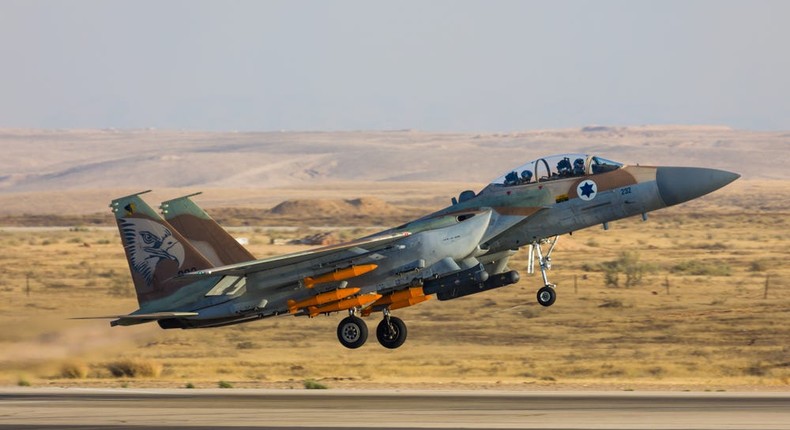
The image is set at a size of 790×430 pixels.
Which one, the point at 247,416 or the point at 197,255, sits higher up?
the point at 197,255

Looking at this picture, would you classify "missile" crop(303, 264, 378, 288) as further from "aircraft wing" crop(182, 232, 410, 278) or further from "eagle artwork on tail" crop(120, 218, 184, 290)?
"eagle artwork on tail" crop(120, 218, 184, 290)

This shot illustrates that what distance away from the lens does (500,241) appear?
104 ft

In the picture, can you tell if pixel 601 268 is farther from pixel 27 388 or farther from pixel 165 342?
pixel 27 388

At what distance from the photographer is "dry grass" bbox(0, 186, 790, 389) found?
123 ft

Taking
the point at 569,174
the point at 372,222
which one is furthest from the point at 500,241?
the point at 372,222

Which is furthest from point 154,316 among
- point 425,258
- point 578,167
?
point 578,167

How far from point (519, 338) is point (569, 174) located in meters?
15.4

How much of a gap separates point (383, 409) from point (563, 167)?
702 cm

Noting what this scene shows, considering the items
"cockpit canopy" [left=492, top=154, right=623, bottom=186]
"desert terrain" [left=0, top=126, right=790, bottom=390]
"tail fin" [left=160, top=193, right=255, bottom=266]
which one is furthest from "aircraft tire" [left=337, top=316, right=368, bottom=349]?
"cockpit canopy" [left=492, top=154, right=623, bottom=186]

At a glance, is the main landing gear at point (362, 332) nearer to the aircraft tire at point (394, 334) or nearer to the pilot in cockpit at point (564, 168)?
the aircraft tire at point (394, 334)

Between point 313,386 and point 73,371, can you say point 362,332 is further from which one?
point 73,371

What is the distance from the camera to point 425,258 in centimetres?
3098

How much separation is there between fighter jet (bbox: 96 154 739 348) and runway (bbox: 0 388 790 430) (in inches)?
77.1

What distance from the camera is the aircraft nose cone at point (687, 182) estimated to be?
3011 centimetres
